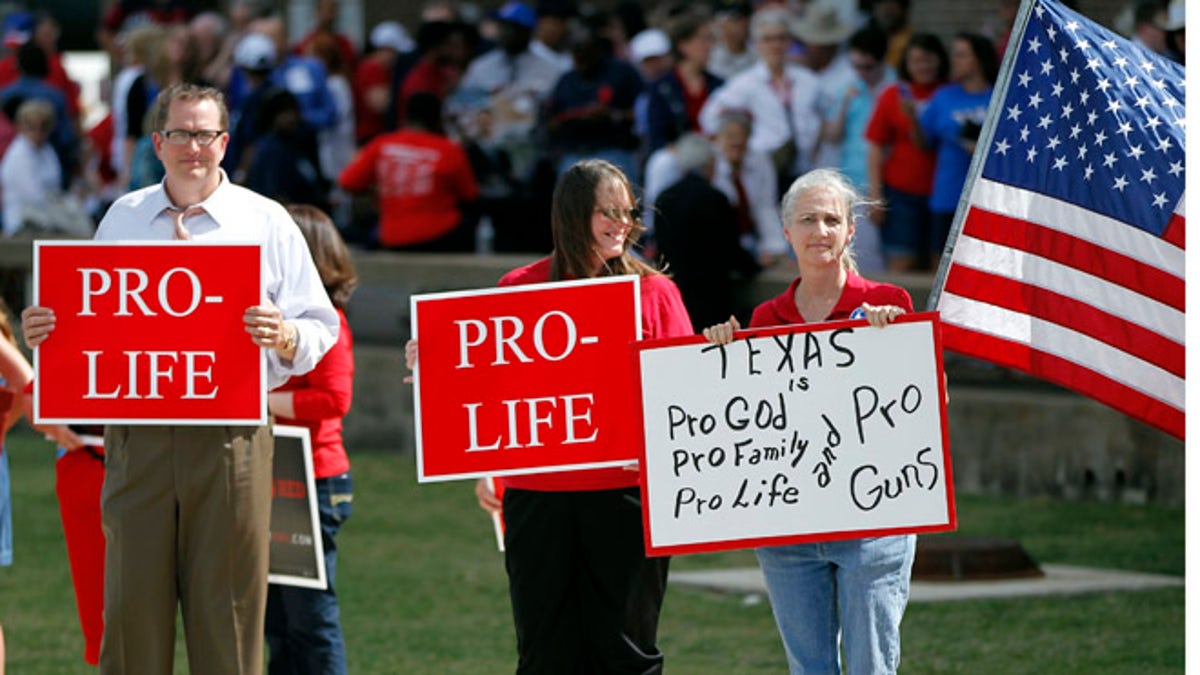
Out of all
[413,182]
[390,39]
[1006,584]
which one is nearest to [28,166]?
[390,39]

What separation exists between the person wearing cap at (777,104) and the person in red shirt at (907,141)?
32.6 inches

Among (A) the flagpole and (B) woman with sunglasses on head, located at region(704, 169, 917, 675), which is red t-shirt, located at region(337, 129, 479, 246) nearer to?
(A) the flagpole

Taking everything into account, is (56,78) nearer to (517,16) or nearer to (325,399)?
(517,16)

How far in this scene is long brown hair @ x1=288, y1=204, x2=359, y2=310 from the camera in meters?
8.48

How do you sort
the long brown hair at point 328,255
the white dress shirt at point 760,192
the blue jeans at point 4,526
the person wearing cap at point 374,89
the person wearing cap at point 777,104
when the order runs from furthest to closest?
1. the person wearing cap at point 374,89
2. the person wearing cap at point 777,104
3. the white dress shirt at point 760,192
4. the long brown hair at point 328,255
5. the blue jeans at point 4,526

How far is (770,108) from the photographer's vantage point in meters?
16.1

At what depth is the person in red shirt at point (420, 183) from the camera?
16.9 meters

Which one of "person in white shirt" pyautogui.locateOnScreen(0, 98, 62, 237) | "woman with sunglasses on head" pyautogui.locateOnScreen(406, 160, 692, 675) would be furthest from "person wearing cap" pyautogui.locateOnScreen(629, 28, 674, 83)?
"woman with sunglasses on head" pyautogui.locateOnScreen(406, 160, 692, 675)

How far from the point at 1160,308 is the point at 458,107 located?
11.2 meters

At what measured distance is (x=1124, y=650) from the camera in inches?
404

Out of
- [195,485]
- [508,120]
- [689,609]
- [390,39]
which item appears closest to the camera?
[195,485]

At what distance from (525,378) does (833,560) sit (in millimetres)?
1086

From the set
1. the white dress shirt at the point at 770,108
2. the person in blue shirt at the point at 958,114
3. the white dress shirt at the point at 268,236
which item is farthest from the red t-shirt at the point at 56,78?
the white dress shirt at the point at 268,236

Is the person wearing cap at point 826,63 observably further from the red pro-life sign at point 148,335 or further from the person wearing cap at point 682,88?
the red pro-life sign at point 148,335
